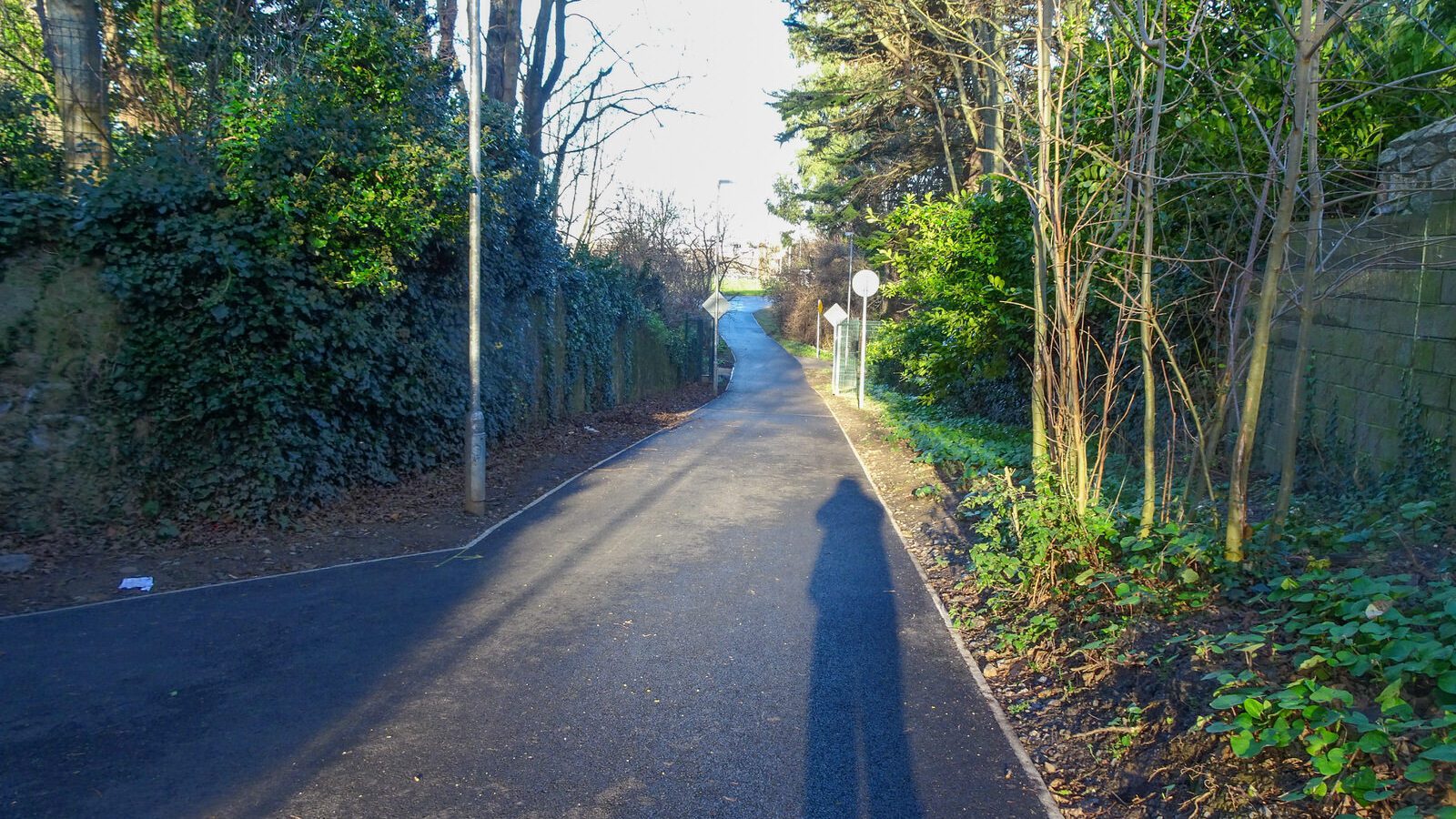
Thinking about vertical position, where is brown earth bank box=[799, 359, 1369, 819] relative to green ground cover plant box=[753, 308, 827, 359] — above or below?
below

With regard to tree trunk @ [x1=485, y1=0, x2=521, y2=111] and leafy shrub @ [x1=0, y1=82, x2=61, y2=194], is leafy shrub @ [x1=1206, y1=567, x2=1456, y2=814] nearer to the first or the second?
leafy shrub @ [x1=0, y1=82, x2=61, y2=194]

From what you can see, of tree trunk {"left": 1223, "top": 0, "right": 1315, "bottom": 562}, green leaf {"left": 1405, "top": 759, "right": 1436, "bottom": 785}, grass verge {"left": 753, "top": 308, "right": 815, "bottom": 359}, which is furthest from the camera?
grass verge {"left": 753, "top": 308, "right": 815, "bottom": 359}

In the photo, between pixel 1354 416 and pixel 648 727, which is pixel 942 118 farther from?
pixel 648 727

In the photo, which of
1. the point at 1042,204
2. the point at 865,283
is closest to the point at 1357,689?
the point at 1042,204

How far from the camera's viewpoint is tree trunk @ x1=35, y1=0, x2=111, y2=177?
394 inches

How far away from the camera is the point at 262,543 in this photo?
27.8ft

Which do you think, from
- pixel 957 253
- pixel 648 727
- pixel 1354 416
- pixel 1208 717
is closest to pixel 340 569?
pixel 648 727

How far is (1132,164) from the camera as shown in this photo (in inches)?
261

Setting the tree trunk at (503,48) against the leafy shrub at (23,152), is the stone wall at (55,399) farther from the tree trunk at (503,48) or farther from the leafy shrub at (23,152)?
the tree trunk at (503,48)

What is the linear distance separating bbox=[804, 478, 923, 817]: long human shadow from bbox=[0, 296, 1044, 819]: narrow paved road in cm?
2

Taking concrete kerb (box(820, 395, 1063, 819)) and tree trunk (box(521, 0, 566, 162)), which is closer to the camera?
concrete kerb (box(820, 395, 1063, 819))

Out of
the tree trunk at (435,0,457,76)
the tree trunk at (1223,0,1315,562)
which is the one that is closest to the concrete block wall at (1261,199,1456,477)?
the tree trunk at (1223,0,1315,562)

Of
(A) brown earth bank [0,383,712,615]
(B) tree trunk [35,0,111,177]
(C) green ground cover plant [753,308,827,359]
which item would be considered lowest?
(A) brown earth bank [0,383,712,615]

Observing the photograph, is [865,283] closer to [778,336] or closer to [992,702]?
[992,702]
